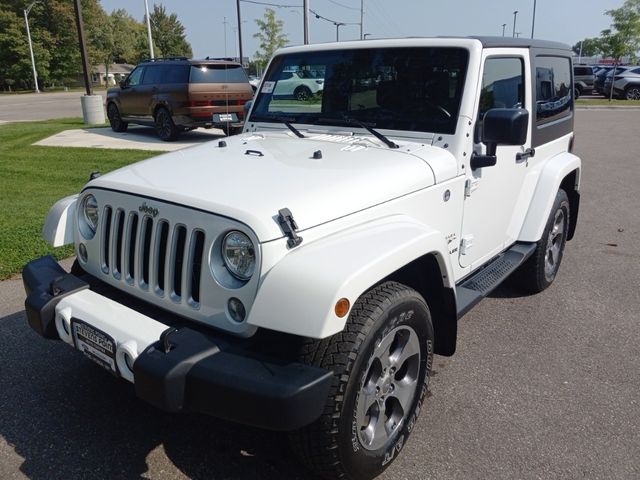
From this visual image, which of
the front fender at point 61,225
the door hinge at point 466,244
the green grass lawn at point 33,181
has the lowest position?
the green grass lawn at point 33,181

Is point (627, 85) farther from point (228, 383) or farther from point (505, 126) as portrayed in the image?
point (228, 383)

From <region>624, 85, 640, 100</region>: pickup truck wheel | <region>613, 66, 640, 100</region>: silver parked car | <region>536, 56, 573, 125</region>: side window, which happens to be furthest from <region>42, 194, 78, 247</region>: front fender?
<region>624, 85, 640, 100</region>: pickup truck wheel

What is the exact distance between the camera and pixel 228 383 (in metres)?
2.03

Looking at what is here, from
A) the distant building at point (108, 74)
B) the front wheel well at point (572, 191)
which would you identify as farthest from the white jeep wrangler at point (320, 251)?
the distant building at point (108, 74)

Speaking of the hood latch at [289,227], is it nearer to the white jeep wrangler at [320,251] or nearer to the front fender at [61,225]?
the white jeep wrangler at [320,251]

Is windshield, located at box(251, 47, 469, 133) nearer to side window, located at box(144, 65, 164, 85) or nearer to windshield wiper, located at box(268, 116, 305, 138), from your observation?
windshield wiper, located at box(268, 116, 305, 138)

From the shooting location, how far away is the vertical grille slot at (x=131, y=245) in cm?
266

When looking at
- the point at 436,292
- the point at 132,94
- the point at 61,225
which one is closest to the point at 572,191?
the point at 436,292

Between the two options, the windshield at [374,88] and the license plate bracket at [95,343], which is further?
the windshield at [374,88]

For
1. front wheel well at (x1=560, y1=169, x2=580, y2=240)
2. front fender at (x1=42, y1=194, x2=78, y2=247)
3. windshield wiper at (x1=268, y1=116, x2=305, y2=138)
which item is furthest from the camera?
front wheel well at (x1=560, y1=169, x2=580, y2=240)

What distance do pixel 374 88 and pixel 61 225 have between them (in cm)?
201

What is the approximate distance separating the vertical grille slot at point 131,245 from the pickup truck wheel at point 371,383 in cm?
99

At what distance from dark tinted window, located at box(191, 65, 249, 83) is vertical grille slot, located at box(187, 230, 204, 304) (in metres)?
11.2

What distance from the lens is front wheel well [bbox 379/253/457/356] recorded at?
2.75 meters
